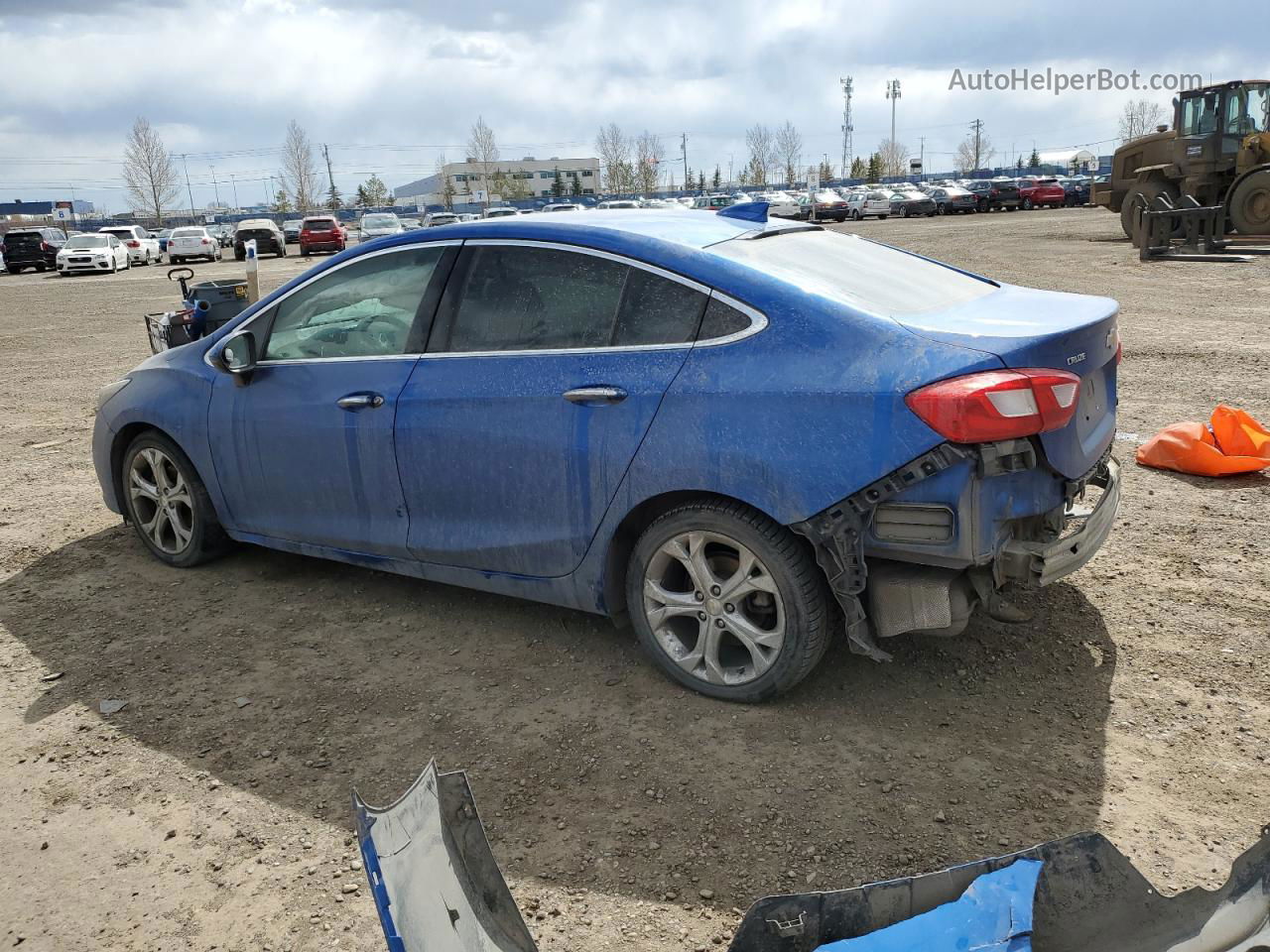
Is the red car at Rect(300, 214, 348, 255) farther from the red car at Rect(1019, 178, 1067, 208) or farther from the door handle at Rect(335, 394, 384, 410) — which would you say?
the door handle at Rect(335, 394, 384, 410)

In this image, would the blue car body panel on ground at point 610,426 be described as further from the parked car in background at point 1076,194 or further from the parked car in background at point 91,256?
the parked car in background at point 1076,194

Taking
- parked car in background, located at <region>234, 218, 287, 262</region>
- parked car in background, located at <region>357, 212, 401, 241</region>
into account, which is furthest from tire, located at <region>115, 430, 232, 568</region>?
parked car in background, located at <region>357, 212, 401, 241</region>

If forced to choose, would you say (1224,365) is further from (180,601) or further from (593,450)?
(180,601)

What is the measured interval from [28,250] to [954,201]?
3956cm

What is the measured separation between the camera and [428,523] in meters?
4.12

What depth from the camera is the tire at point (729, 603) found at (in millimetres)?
3332

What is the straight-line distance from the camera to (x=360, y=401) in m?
4.18

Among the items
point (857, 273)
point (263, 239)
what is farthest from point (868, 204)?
point (857, 273)

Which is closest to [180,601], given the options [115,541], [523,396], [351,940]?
[115,541]

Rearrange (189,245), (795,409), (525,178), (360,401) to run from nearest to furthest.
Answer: (795,409)
(360,401)
(189,245)
(525,178)

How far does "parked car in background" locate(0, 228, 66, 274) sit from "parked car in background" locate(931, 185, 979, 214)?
3814 centimetres

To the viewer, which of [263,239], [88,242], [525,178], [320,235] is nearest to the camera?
[88,242]

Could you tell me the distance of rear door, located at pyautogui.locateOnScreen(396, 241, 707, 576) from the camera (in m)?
3.56

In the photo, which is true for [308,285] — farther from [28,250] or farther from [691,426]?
[28,250]
